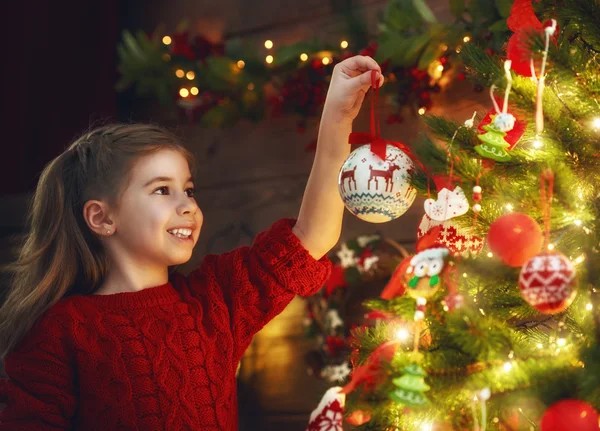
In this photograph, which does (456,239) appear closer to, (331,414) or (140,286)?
(331,414)

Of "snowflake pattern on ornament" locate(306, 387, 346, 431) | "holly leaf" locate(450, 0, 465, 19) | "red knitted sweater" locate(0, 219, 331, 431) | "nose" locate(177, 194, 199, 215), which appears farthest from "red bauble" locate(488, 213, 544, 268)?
"holly leaf" locate(450, 0, 465, 19)

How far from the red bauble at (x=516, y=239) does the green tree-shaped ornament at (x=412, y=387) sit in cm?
15

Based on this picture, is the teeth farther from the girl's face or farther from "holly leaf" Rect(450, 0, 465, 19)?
"holly leaf" Rect(450, 0, 465, 19)

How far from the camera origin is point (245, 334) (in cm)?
126

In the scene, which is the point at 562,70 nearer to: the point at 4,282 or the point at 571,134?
the point at 571,134

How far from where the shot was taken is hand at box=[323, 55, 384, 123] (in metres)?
1.07

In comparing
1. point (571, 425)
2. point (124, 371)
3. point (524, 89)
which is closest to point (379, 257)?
point (124, 371)

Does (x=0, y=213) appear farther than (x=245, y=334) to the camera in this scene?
Yes

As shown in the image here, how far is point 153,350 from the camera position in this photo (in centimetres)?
116

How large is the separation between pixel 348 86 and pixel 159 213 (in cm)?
39

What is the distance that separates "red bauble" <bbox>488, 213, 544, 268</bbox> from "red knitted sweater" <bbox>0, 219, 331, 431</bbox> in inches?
20.1

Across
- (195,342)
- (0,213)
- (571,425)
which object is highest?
(0,213)

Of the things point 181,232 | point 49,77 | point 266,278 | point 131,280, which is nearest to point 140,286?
point 131,280

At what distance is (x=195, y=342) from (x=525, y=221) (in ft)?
2.09
